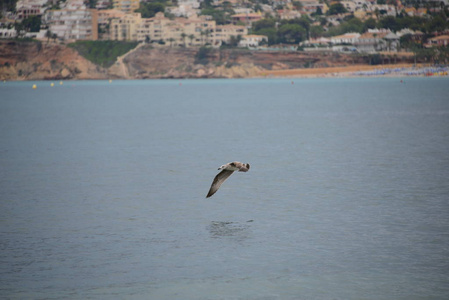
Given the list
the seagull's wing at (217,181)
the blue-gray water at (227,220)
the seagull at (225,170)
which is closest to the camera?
A: the blue-gray water at (227,220)

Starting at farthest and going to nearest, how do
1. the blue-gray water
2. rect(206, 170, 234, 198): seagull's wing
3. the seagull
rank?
rect(206, 170, 234, 198): seagull's wing
the seagull
the blue-gray water

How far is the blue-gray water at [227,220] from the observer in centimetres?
1545

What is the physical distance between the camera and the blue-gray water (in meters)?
15.5

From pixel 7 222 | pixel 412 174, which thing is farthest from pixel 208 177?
pixel 7 222

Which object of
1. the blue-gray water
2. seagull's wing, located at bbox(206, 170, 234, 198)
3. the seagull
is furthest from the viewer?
seagull's wing, located at bbox(206, 170, 234, 198)

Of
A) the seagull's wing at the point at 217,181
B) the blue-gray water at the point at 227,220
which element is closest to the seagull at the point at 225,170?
the seagull's wing at the point at 217,181

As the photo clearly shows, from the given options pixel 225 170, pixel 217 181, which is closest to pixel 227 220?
pixel 225 170

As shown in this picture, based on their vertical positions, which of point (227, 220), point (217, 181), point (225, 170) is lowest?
point (227, 220)

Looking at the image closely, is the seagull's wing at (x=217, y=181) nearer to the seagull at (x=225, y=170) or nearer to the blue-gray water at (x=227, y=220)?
the seagull at (x=225, y=170)

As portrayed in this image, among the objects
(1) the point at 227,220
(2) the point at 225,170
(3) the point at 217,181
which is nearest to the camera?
(3) the point at 217,181

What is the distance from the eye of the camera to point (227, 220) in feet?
70.0

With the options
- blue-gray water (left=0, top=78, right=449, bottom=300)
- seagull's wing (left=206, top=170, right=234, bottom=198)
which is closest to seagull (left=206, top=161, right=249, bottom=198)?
seagull's wing (left=206, top=170, right=234, bottom=198)

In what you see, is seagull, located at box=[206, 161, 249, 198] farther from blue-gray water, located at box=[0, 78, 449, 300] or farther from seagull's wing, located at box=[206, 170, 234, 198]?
blue-gray water, located at box=[0, 78, 449, 300]

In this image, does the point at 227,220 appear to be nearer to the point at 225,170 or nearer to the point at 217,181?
the point at 225,170
